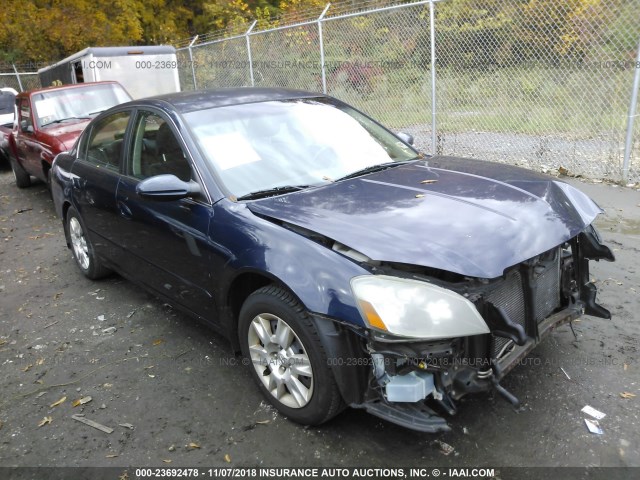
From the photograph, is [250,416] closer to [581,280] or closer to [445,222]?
[445,222]

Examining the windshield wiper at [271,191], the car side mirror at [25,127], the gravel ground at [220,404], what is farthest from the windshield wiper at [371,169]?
the car side mirror at [25,127]

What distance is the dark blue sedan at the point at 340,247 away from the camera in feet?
7.84

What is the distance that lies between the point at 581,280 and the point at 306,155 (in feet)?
6.03

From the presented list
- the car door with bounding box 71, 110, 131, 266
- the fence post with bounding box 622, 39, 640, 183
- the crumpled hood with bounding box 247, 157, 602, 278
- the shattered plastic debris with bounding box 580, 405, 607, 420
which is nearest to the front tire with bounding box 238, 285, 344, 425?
the crumpled hood with bounding box 247, 157, 602, 278

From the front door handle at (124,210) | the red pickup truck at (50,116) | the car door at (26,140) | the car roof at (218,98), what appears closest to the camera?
the car roof at (218,98)

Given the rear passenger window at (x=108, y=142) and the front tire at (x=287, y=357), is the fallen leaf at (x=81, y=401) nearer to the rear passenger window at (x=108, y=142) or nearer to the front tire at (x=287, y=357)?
the front tire at (x=287, y=357)

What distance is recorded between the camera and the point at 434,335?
2285mm

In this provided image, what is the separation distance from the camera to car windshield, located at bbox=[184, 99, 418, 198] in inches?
129

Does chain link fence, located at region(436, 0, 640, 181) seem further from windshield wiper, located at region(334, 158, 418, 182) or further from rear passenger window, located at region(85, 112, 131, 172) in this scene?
rear passenger window, located at region(85, 112, 131, 172)

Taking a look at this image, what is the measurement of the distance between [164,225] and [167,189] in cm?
43

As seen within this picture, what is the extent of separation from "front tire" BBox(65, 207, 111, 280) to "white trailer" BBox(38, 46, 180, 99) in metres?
8.93

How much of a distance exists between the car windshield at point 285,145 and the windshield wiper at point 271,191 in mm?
12

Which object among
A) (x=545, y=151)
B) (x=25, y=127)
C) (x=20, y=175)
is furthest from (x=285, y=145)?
(x=20, y=175)

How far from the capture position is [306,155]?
3516 millimetres
